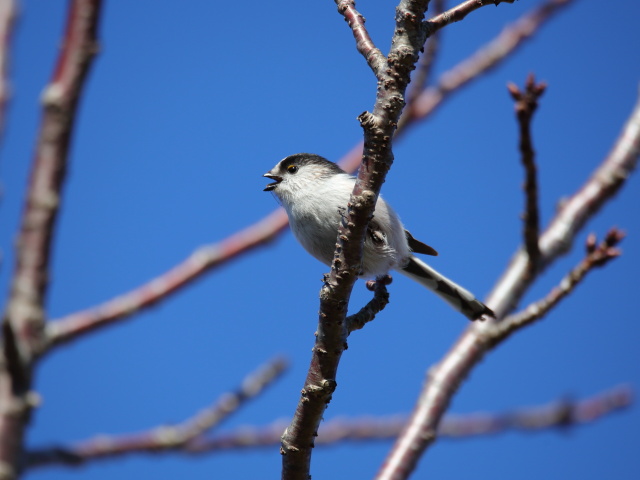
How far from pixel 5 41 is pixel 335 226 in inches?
62.4

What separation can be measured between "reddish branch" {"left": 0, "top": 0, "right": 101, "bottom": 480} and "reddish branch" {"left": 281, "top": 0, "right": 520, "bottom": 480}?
3.33 ft

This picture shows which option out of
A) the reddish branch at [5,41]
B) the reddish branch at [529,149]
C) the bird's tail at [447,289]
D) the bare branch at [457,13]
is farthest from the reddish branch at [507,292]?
the reddish branch at [5,41]

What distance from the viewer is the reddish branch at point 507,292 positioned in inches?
113

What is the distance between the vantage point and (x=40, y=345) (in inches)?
92.7

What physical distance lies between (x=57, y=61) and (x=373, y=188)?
1.41 m

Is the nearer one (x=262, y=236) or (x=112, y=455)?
(x=112, y=455)

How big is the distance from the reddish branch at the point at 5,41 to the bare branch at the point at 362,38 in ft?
4.61

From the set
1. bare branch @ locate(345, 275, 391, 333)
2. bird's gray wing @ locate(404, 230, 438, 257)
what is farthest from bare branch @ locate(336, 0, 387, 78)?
bird's gray wing @ locate(404, 230, 438, 257)

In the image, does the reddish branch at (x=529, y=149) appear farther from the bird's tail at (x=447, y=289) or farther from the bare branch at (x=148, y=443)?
the bare branch at (x=148, y=443)

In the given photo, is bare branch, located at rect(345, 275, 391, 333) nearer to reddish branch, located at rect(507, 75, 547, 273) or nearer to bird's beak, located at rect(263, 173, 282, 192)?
reddish branch, located at rect(507, 75, 547, 273)

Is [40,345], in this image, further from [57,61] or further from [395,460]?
[395,460]

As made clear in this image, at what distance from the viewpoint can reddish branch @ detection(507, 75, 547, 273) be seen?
2656 mm

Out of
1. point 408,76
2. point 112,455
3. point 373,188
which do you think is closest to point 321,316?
point 373,188

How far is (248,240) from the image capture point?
3.18 meters
